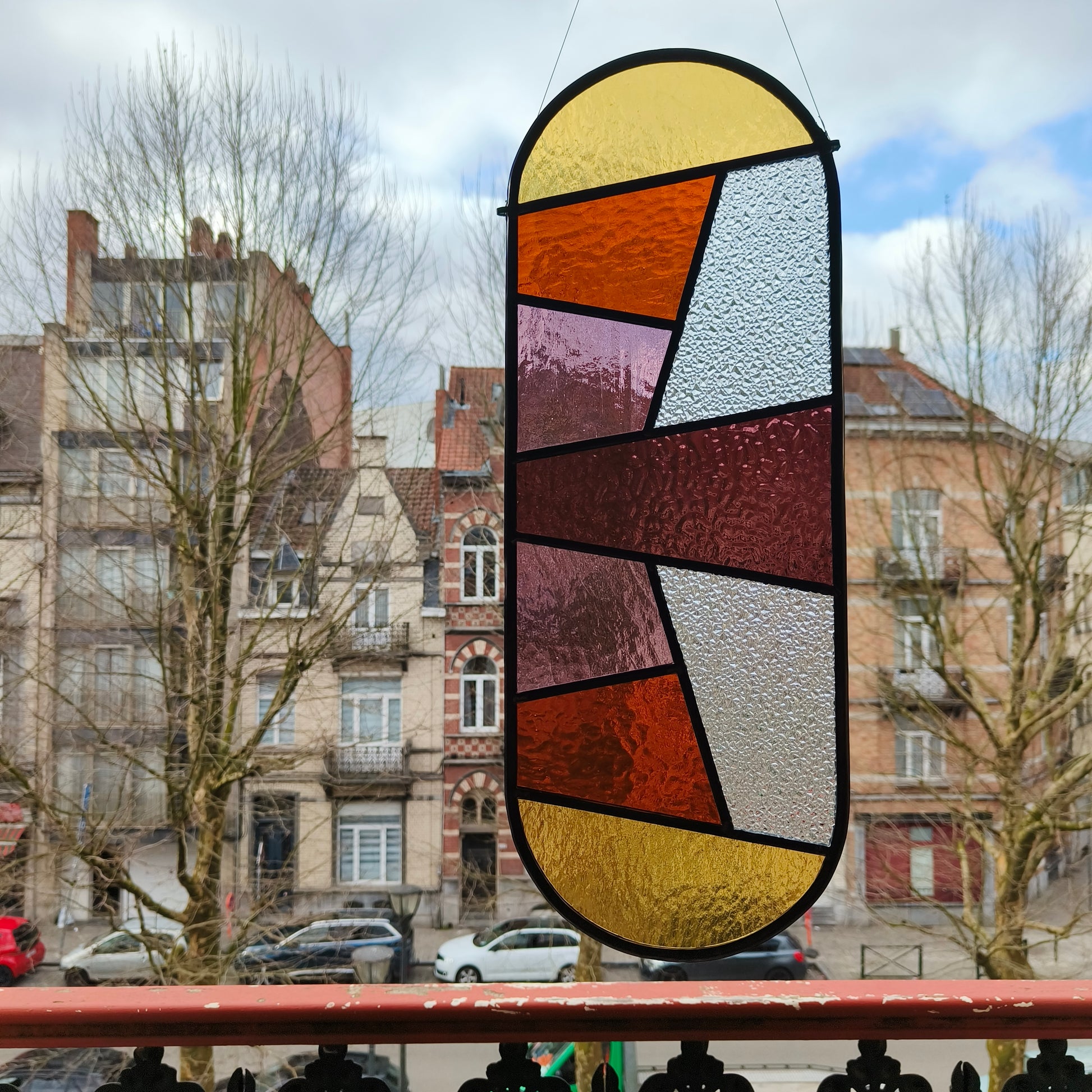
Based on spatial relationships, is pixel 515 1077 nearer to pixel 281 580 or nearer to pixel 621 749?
pixel 621 749

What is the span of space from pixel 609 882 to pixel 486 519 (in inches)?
498

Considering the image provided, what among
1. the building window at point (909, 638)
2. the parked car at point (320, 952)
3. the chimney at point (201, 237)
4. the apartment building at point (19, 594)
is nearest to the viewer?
the parked car at point (320, 952)

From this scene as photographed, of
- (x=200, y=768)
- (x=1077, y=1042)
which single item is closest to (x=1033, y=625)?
(x=200, y=768)

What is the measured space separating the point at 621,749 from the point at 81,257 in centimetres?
844

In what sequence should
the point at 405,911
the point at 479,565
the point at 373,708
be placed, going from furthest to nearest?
1. the point at 373,708
2. the point at 479,565
3. the point at 405,911

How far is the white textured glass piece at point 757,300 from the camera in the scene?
1788 mm

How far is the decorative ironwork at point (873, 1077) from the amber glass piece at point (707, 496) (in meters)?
0.70

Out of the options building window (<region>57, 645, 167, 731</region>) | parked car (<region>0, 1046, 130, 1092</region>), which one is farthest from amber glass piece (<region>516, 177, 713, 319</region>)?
building window (<region>57, 645, 167, 731</region>)

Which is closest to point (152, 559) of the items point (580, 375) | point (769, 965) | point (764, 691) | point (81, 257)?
point (81, 257)

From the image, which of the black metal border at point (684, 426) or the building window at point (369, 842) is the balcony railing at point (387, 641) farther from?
the black metal border at point (684, 426)

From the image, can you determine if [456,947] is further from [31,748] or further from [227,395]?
[227,395]

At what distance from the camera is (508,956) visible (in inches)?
499

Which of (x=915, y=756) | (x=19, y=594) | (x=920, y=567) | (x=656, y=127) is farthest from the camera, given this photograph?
(x=915, y=756)

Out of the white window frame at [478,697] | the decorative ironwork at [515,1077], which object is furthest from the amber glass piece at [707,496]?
the white window frame at [478,697]
